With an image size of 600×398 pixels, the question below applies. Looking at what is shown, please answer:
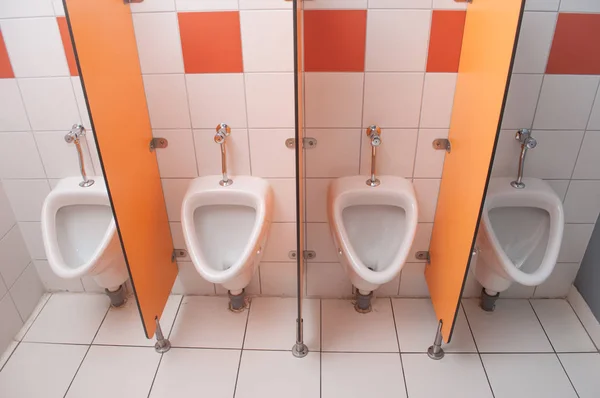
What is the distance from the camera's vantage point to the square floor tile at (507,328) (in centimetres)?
209

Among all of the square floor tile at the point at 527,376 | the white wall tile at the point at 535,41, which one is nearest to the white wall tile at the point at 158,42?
the white wall tile at the point at 535,41

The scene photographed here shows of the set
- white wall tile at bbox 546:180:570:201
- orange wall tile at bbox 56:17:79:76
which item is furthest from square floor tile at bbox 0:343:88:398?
white wall tile at bbox 546:180:570:201

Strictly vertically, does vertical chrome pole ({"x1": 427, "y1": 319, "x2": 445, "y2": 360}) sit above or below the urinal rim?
below

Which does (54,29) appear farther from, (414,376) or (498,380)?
(498,380)

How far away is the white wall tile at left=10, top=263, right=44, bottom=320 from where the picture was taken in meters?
2.21

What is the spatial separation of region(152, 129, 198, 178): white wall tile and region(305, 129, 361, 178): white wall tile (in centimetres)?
49

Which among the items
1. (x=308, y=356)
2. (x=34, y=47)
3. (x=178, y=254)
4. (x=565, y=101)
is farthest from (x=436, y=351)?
(x=34, y=47)

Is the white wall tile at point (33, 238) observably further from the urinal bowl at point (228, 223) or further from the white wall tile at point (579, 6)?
the white wall tile at point (579, 6)

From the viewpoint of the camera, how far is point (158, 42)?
1.77 meters

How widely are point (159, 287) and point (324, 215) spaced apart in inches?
30.7

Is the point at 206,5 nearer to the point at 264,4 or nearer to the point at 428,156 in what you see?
the point at 264,4

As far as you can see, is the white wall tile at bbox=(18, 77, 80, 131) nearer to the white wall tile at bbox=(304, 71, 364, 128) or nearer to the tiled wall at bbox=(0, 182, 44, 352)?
the tiled wall at bbox=(0, 182, 44, 352)

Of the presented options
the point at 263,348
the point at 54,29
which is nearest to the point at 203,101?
the point at 54,29

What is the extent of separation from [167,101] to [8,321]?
1.26 metres
